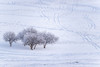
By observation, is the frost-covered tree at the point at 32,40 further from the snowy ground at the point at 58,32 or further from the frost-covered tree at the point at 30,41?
the snowy ground at the point at 58,32

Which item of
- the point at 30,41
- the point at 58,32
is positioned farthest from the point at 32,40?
the point at 58,32

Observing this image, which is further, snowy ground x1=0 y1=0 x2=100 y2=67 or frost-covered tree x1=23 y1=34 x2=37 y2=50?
frost-covered tree x1=23 y1=34 x2=37 y2=50

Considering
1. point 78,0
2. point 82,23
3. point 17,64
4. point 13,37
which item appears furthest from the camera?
point 78,0

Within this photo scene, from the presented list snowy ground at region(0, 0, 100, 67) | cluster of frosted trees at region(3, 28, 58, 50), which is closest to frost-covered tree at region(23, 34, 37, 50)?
cluster of frosted trees at region(3, 28, 58, 50)

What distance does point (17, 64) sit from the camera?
2220cm

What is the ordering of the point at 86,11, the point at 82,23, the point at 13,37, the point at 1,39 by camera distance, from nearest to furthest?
the point at 13,37 < the point at 1,39 < the point at 82,23 < the point at 86,11

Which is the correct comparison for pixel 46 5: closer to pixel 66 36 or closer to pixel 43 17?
pixel 43 17

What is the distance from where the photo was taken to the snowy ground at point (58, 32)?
79.2ft

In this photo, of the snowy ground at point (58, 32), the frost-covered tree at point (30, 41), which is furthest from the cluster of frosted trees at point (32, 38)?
the snowy ground at point (58, 32)

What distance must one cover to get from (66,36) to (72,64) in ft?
70.7

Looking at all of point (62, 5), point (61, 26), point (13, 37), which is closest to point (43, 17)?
point (61, 26)

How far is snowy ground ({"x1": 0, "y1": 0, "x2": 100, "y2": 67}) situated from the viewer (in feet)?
79.2

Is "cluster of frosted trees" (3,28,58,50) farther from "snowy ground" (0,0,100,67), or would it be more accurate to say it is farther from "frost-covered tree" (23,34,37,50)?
"snowy ground" (0,0,100,67)

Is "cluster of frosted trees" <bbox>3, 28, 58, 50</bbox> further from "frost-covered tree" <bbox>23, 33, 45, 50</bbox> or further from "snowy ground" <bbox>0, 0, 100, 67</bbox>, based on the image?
"snowy ground" <bbox>0, 0, 100, 67</bbox>
